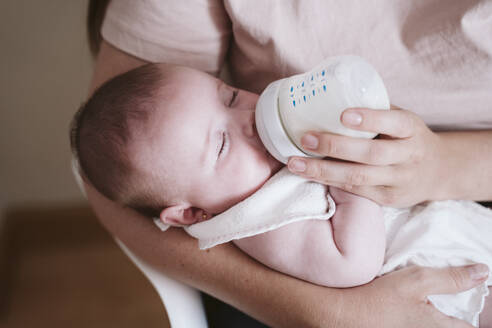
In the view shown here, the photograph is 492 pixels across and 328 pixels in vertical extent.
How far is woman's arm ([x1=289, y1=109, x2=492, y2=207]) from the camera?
70 centimetres

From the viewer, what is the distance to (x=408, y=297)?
82 cm

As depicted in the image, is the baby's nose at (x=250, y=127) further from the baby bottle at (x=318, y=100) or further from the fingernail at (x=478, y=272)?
the fingernail at (x=478, y=272)

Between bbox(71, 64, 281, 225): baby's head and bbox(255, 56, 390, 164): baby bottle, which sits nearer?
bbox(255, 56, 390, 164): baby bottle

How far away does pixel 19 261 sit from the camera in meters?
2.19

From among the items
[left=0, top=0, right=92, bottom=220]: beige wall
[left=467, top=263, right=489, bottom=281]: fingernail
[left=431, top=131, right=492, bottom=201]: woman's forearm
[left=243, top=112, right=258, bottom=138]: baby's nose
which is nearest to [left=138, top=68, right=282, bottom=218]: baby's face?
[left=243, top=112, right=258, bottom=138]: baby's nose

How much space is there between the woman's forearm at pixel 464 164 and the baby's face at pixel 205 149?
0.36 meters

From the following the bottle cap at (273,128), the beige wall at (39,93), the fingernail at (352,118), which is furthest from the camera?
the beige wall at (39,93)

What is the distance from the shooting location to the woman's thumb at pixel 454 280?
0.83 meters

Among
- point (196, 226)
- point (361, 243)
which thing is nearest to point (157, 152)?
point (196, 226)

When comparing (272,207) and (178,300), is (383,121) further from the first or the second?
(178,300)

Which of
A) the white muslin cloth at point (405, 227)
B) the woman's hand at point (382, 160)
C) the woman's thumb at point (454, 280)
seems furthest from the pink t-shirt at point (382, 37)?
the woman's thumb at point (454, 280)

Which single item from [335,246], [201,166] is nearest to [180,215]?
[201,166]

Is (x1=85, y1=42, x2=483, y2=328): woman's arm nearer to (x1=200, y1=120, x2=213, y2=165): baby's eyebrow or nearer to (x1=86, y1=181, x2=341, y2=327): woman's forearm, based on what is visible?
(x1=86, y1=181, x2=341, y2=327): woman's forearm

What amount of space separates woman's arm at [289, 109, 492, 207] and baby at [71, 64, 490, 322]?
0.09 meters
